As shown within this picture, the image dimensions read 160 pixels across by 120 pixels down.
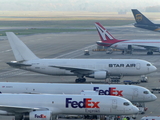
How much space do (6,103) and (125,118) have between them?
11881 millimetres

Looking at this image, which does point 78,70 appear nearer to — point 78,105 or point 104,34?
point 78,105

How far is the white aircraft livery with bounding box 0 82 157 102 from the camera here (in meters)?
43.8

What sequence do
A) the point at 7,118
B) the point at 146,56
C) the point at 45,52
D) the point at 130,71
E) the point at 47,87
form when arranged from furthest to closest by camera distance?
the point at 45,52 < the point at 146,56 < the point at 130,71 < the point at 47,87 < the point at 7,118

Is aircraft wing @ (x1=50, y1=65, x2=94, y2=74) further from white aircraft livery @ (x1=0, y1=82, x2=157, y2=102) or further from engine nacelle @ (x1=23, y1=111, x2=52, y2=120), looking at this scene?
engine nacelle @ (x1=23, y1=111, x2=52, y2=120)

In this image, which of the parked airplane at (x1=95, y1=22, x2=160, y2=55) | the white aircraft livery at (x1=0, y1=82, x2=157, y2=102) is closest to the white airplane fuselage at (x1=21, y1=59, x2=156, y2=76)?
the white aircraft livery at (x1=0, y1=82, x2=157, y2=102)

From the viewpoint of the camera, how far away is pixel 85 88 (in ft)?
145

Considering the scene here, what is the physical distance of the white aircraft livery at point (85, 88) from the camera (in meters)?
43.8

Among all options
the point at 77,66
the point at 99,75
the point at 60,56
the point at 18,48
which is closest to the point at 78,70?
the point at 77,66

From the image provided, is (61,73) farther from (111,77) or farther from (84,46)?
(84,46)

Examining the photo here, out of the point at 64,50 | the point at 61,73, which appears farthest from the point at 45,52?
the point at 61,73

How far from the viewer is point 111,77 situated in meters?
62.6

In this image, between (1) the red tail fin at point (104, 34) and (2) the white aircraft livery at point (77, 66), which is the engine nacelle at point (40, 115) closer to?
(2) the white aircraft livery at point (77, 66)

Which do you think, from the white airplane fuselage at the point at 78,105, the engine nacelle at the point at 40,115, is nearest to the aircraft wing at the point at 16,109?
the engine nacelle at the point at 40,115

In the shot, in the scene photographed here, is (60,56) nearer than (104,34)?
Yes
